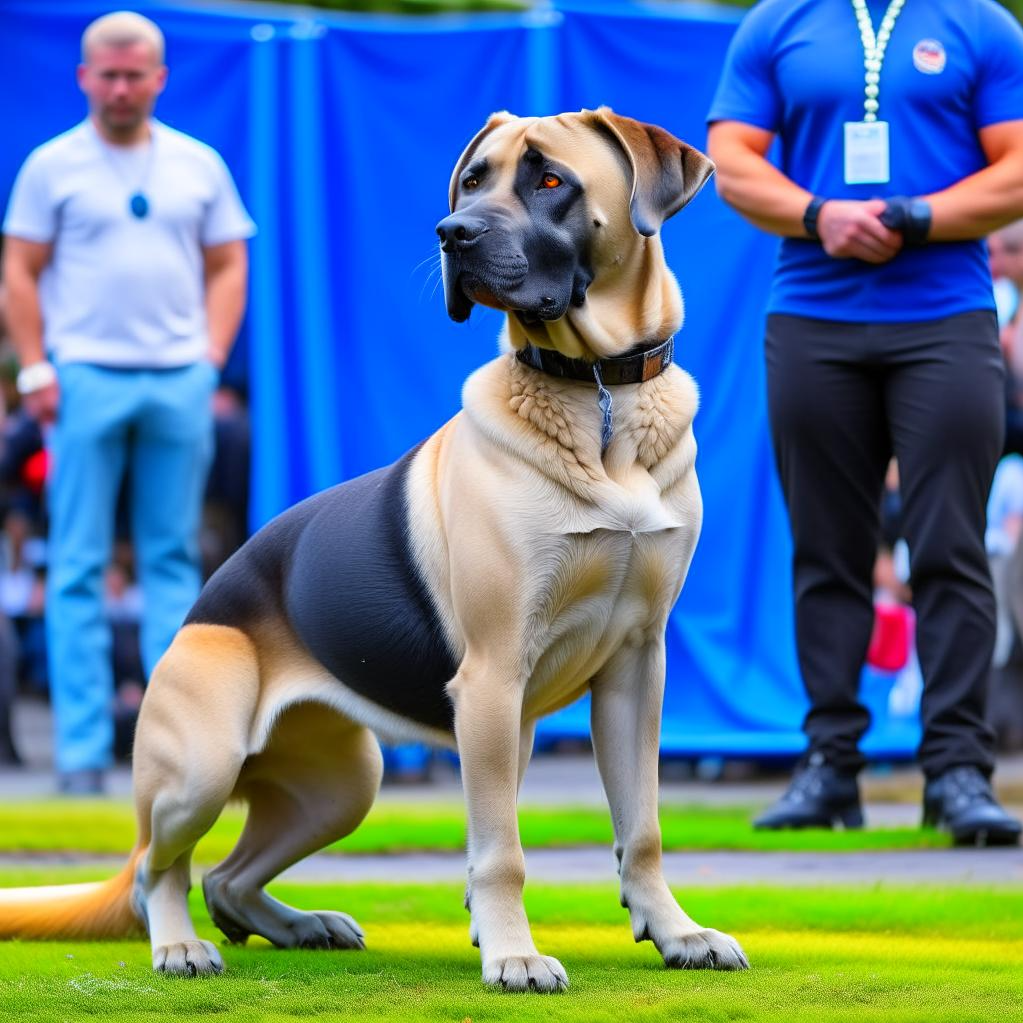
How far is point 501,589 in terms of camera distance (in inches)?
134

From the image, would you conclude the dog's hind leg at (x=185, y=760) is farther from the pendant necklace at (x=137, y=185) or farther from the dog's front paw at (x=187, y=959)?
the pendant necklace at (x=137, y=185)

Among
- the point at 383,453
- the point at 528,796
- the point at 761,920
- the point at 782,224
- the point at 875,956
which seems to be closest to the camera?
the point at 875,956

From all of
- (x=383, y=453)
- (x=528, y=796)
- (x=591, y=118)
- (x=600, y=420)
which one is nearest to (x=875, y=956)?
(x=600, y=420)

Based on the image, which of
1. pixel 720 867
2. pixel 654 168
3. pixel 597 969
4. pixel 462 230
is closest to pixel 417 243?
pixel 720 867

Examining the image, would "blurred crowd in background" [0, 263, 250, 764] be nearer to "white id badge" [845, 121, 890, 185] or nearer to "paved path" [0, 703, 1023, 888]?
"paved path" [0, 703, 1023, 888]

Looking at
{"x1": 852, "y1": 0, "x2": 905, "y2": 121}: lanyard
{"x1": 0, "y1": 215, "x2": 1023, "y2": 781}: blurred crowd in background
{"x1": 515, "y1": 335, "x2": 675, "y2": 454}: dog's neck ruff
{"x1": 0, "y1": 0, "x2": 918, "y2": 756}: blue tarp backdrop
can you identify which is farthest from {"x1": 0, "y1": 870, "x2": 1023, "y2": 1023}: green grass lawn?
{"x1": 0, "y1": 0, "x2": 918, "y2": 756}: blue tarp backdrop

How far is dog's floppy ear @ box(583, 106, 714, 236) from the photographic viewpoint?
3.55m

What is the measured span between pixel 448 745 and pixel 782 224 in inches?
92.1

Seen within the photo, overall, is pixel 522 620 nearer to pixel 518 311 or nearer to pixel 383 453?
pixel 518 311

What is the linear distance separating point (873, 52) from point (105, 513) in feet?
10.9

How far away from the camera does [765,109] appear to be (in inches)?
219

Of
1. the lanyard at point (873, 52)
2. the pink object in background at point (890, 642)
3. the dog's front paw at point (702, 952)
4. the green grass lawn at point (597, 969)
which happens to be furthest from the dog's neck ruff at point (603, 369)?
the pink object in background at point (890, 642)

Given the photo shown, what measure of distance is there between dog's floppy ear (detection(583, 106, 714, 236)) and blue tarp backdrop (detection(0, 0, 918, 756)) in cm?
409

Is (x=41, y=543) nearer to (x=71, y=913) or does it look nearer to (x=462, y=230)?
(x=71, y=913)
